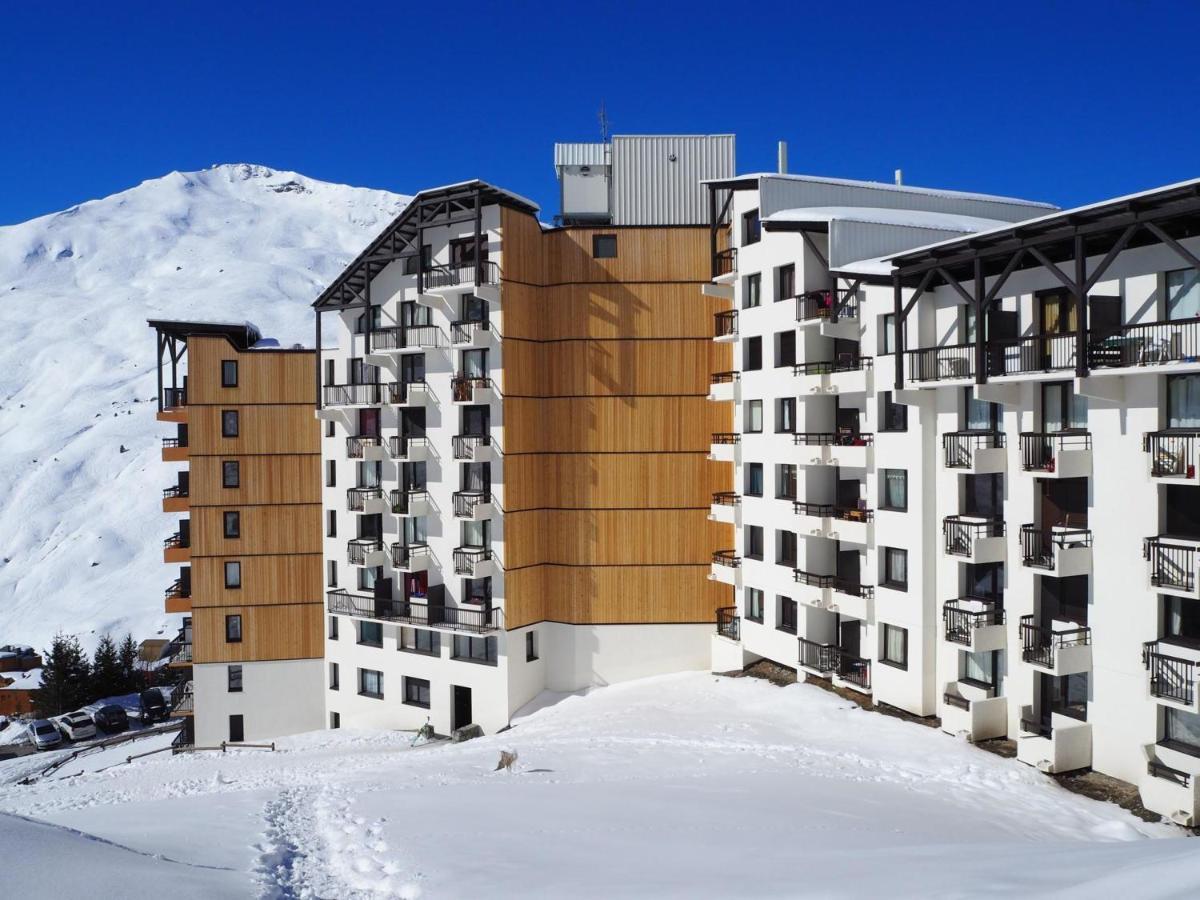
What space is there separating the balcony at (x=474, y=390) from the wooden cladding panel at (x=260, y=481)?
10551 mm

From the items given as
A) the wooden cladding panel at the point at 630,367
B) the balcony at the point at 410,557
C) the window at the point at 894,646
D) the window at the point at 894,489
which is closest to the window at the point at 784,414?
the wooden cladding panel at the point at 630,367

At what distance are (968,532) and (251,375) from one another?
32.2 m

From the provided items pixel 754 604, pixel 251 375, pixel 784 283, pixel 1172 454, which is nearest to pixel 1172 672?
pixel 1172 454

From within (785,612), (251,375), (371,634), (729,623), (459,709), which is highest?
(251,375)

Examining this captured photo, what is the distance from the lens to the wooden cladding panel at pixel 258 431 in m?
41.3

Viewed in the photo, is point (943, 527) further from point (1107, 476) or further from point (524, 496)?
point (524, 496)

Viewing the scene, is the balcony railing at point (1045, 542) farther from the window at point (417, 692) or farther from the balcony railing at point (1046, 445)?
the window at point (417, 692)

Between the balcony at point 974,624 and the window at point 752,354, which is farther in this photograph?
the window at point 752,354

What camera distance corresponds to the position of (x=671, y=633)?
36531 millimetres

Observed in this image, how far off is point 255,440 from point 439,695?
1505 cm

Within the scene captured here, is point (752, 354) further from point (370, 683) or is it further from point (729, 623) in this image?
point (370, 683)

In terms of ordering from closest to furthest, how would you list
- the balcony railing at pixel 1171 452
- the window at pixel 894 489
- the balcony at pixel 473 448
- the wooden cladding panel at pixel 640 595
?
the balcony railing at pixel 1171 452 → the window at pixel 894 489 → the balcony at pixel 473 448 → the wooden cladding panel at pixel 640 595

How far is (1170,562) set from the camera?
62.8ft

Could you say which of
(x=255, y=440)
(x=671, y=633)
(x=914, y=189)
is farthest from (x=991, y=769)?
(x=255, y=440)
